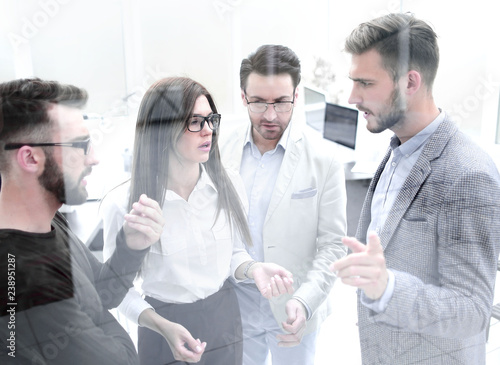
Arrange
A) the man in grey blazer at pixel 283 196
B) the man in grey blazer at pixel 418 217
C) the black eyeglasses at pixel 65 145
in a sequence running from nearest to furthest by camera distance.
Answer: the black eyeglasses at pixel 65 145 < the man in grey blazer at pixel 418 217 < the man in grey blazer at pixel 283 196

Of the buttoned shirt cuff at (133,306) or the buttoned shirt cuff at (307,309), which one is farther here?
the buttoned shirt cuff at (307,309)

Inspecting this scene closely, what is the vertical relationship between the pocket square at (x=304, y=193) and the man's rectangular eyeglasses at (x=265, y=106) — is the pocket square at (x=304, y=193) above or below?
below

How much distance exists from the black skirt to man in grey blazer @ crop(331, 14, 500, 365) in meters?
0.29

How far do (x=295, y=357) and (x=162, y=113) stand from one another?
2.24 feet

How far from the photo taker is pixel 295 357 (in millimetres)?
1004

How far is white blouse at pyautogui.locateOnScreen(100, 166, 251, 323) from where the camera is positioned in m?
0.75

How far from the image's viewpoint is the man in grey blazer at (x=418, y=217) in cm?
75

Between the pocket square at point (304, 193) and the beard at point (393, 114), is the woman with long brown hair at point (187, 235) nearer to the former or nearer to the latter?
the pocket square at point (304, 193)

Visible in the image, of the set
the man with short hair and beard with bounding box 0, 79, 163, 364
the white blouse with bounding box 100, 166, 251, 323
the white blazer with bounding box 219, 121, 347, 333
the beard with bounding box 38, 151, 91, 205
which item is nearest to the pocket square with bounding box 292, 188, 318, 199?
the white blazer with bounding box 219, 121, 347, 333

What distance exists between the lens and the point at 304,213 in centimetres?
90

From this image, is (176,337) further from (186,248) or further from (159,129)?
(159,129)

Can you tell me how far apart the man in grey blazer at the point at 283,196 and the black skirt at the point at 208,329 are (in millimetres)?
28

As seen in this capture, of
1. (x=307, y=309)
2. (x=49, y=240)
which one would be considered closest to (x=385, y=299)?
(x=307, y=309)

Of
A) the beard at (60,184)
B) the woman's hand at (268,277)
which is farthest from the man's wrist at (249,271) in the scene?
the beard at (60,184)
